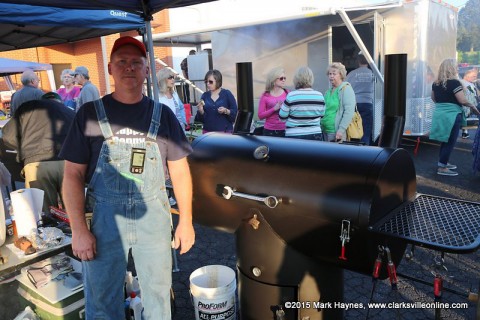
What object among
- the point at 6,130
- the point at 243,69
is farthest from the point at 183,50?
the point at 243,69

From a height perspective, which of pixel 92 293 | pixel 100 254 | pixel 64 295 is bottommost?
pixel 64 295

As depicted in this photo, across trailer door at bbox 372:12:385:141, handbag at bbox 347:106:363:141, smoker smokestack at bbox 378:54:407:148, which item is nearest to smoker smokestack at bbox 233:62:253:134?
smoker smokestack at bbox 378:54:407:148

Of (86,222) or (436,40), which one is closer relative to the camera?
(86,222)

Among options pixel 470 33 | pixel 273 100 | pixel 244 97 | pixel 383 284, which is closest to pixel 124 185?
pixel 244 97

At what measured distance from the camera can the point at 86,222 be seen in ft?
6.64

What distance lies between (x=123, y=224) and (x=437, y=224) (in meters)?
1.47

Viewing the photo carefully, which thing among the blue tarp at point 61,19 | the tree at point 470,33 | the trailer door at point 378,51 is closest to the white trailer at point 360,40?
the trailer door at point 378,51

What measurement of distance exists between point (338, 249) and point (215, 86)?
11.5 feet

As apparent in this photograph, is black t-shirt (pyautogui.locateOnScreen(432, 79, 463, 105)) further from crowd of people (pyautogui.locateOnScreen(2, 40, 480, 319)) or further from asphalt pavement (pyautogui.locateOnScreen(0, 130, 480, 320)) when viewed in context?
crowd of people (pyautogui.locateOnScreen(2, 40, 480, 319))

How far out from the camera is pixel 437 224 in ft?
5.63

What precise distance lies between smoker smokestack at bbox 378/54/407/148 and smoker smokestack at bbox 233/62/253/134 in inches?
36.9

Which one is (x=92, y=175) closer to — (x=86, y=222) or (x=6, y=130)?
(x=86, y=222)

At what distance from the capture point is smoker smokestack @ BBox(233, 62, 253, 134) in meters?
2.73

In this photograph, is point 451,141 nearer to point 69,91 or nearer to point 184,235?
point 184,235
